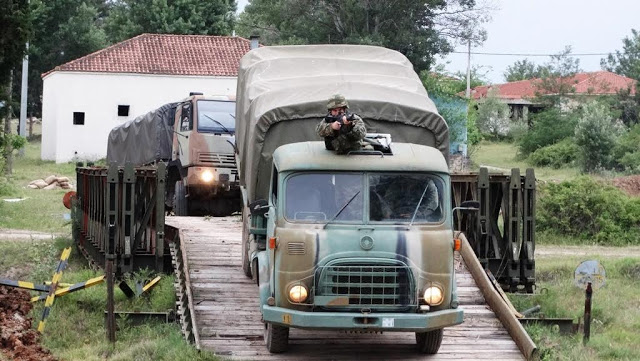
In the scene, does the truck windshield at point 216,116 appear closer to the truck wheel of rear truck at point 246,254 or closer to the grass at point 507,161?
the truck wheel of rear truck at point 246,254

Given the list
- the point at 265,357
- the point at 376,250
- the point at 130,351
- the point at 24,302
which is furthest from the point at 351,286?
the point at 24,302

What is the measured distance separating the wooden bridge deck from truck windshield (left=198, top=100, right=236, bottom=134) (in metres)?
6.45

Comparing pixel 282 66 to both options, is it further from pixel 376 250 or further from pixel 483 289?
pixel 376 250

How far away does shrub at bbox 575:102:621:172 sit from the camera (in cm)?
4616

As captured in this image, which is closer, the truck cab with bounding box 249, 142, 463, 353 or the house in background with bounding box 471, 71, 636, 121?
the truck cab with bounding box 249, 142, 463, 353

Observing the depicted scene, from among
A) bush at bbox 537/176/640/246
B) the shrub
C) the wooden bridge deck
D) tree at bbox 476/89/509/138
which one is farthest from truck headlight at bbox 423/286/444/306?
tree at bbox 476/89/509/138

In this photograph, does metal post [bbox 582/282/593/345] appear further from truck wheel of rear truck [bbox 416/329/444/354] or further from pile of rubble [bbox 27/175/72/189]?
pile of rubble [bbox 27/175/72/189]

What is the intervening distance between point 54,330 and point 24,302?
5.27ft

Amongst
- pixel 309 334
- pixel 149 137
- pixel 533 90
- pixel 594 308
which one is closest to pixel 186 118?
pixel 149 137

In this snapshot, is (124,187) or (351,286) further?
(124,187)

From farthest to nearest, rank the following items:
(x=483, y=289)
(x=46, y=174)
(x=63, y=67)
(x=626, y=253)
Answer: (x=63, y=67)
(x=46, y=174)
(x=626, y=253)
(x=483, y=289)

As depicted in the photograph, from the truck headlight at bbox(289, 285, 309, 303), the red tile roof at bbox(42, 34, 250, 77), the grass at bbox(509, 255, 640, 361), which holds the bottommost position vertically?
the grass at bbox(509, 255, 640, 361)

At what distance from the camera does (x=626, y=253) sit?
26.3 meters

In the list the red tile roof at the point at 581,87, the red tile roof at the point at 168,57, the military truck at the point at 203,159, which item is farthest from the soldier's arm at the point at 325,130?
the red tile roof at the point at 581,87
